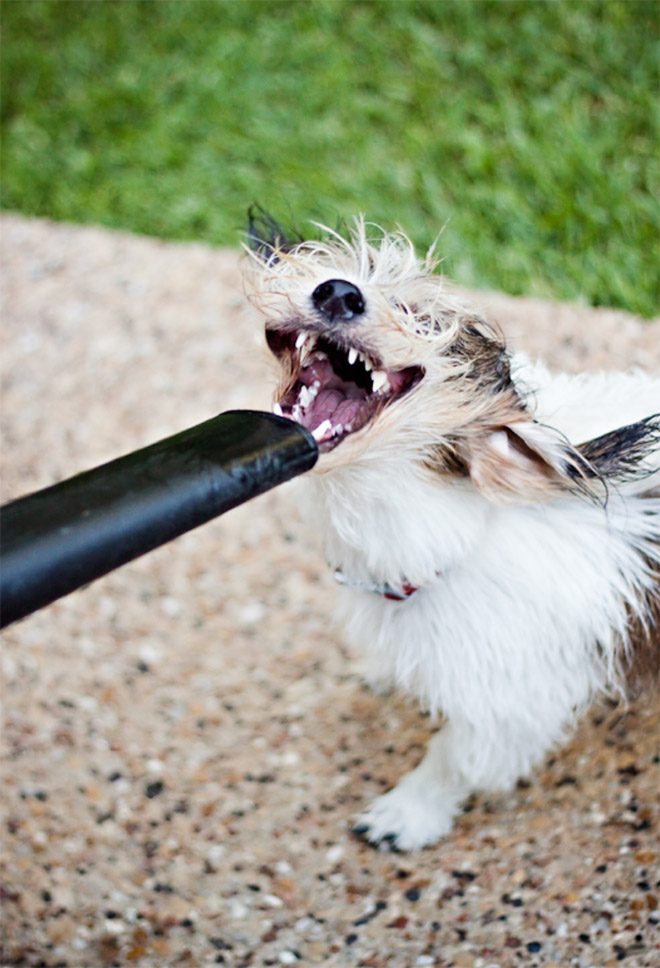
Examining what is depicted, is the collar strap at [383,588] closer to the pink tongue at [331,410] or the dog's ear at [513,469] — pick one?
the dog's ear at [513,469]

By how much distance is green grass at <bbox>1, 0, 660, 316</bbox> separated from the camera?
441 centimetres

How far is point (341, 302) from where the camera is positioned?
1705mm

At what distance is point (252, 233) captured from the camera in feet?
6.77

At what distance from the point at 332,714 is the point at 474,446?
141 cm

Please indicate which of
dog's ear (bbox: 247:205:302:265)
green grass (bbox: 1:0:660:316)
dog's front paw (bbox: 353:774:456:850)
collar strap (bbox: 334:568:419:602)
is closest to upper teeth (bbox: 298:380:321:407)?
dog's ear (bbox: 247:205:302:265)

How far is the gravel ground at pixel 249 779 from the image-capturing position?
2.40 metres

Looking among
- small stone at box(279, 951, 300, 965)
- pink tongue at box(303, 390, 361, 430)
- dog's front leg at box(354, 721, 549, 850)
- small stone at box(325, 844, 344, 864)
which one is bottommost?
small stone at box(279, 951, 300, 965)

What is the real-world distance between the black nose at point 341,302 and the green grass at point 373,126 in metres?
2.46

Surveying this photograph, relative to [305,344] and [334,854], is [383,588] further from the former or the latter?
[334,854]

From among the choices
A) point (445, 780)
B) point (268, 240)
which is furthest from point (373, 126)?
point (445, 780)

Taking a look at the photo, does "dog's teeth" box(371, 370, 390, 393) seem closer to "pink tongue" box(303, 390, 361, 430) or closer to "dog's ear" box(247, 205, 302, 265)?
"pink tongue" box(303, 390, 361, 430)

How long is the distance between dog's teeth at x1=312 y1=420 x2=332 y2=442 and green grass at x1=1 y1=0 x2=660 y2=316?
2463mm

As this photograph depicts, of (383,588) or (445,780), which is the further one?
(445,780)

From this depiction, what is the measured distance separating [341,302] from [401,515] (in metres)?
0.47
